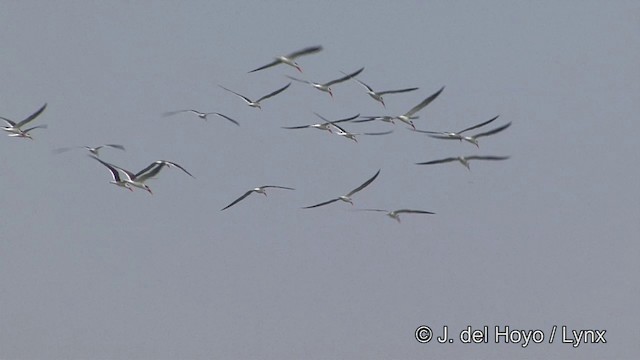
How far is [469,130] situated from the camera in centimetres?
6625

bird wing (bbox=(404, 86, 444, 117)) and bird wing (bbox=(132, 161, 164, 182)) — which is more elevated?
bird wing (bbox=(404, 86, 444, 117))

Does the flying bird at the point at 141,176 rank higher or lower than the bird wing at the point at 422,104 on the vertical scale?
lower

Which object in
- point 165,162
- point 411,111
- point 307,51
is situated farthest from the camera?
point 411,111

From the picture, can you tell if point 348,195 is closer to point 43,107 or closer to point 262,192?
point 262,192

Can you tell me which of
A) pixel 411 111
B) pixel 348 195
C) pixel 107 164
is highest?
pixel 411 111

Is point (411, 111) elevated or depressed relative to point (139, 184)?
elevated

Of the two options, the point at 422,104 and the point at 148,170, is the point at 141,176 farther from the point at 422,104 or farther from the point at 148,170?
the point at 422,104

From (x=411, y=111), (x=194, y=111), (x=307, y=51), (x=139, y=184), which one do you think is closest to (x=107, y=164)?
(x=139, y=184)

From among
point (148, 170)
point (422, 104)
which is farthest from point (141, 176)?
point (422, 104)

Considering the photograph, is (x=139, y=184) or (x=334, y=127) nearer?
(x=139, y=184)

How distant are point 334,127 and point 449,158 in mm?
7915

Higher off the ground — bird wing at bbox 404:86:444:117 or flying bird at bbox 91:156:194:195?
bird wing at bbox 404:86:444:117

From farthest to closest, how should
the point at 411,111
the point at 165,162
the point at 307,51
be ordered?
the point at 411,111 < the point at 165,162 < the point at 307,51

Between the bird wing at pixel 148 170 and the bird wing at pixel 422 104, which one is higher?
the bird wing at pixel 422 104
